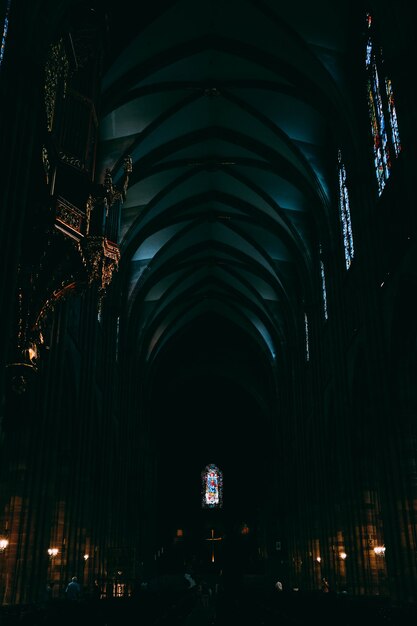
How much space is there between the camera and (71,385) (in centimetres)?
2191

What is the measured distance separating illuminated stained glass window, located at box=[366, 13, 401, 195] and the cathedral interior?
0.37ft

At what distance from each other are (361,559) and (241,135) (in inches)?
690

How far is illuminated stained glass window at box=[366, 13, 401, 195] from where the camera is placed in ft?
57.4

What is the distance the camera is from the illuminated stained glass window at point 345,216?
22.7 metres

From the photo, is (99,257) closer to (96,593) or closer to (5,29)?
(5,29)

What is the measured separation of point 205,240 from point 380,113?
18957 mm

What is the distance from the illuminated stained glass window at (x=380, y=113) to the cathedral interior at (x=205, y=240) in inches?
4.4

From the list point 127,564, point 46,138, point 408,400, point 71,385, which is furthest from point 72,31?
point 127,564

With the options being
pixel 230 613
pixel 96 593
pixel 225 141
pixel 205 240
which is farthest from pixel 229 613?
pixel 205 240

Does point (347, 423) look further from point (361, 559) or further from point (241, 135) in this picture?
point (241, 135)

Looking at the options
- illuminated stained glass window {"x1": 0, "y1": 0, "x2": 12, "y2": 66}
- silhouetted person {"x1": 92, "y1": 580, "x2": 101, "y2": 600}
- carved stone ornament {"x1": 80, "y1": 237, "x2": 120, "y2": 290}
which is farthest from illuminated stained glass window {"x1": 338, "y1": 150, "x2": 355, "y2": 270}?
silhouetted person {"x1": 92, "y1": 580, "x2": 101, "y2": 600}

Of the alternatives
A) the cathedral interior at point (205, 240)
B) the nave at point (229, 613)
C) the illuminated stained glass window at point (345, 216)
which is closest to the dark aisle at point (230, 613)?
the nave at point (229, 613)

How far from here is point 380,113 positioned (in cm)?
1869

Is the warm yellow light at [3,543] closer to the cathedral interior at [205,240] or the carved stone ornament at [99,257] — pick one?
the cathedral interior at [205,240]
